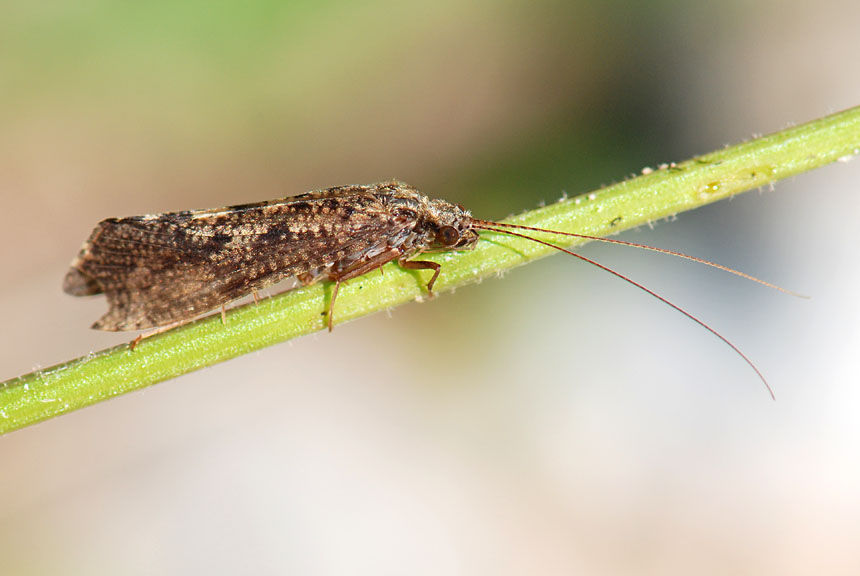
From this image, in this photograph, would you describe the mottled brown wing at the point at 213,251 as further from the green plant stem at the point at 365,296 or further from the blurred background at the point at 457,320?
the blurred background at the point at 457,320

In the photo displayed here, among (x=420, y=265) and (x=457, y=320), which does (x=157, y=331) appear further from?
(x=457, y=320)

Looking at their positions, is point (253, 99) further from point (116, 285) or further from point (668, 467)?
point (668, 467)

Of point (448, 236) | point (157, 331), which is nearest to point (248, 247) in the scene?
point (157, 331)

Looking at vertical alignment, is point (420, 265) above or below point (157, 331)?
above

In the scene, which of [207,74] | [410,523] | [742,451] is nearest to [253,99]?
[207,74]

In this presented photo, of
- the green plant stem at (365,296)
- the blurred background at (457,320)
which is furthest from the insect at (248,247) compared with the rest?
the blurred background at (457,320)

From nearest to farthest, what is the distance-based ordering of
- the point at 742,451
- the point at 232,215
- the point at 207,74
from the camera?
the point at 232,215 < the point at 742,451 < the point at 207,74

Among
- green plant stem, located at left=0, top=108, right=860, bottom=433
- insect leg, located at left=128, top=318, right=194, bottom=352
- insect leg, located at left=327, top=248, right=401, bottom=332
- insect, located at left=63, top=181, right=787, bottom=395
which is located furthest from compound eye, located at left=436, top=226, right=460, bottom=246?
insect leg, located at left=128, top=318, right=194, bottom=352

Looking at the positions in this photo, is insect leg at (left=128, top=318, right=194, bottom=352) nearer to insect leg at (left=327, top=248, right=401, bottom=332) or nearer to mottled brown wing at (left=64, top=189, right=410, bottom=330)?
mottled brown wing at (left=64, top=189, right=410, bottom=330)

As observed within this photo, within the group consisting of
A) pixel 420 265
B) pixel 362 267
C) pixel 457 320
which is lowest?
pixel 420 265
